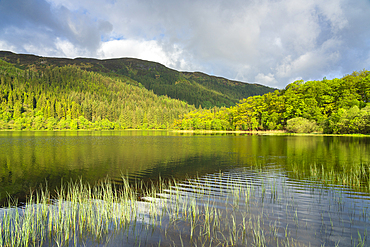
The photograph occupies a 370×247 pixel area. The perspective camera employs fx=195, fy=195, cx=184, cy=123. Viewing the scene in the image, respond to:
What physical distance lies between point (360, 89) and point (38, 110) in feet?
648

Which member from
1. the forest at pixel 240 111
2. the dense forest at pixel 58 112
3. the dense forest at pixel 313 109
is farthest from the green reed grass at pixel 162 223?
the dense forest at pixel 58 112

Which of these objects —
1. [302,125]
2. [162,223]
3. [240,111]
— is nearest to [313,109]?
[302,125]

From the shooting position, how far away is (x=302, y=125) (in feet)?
214

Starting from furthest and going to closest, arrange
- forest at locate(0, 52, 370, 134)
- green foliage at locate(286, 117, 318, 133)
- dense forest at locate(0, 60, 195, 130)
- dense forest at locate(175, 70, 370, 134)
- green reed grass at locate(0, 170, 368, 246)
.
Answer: dense forest at locate(0, 60, 195, 130) < green foliage at locate(286, 117, 318, 133) < forest at locate(0, 52, 370, 134) < dense forest at locate(175, 70, 370, 134) < green reed grass at locate(0, 170, 368, 246)

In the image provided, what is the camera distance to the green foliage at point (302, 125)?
64188 millimetres

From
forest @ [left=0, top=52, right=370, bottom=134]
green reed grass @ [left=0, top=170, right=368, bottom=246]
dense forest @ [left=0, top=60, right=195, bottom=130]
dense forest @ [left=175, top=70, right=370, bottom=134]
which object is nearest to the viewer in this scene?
green reed grass @ [left=0, top=170, right=368, bottom=246]

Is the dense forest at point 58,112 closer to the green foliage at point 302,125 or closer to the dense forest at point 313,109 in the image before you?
the dense forest at point 313,109

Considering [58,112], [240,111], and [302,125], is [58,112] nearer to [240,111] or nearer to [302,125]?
[240,111]

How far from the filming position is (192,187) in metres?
11.8

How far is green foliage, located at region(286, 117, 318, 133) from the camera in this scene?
64188 millimetres

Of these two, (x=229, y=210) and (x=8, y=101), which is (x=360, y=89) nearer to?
(x=229, y=210)

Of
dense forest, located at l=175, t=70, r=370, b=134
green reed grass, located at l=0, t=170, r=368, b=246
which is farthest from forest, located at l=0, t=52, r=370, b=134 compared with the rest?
green reed grass, located at l=0, t=170, r=368, b=246

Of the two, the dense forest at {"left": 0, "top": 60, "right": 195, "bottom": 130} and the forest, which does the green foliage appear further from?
the dense forest at {"left": 0, "top": 60, "right": 195, "bottom": 130}

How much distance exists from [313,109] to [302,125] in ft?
27.1
